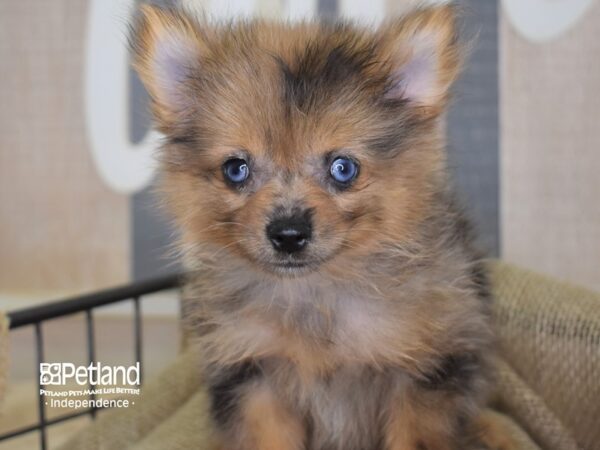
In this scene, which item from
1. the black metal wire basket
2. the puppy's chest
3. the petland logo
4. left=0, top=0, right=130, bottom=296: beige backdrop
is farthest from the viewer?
left=0, top=0, right=130, bottom=296: beige backdrop

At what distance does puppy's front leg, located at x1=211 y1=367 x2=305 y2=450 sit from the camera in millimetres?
1507

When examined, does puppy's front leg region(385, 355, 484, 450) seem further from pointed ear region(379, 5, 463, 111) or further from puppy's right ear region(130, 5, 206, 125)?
puppy's right ear region(130, 5, 206, 125)

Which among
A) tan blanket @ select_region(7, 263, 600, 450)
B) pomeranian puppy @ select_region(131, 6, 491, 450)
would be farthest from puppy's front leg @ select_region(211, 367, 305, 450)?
tan blanket @ select_region(7, 263, 600, 450)

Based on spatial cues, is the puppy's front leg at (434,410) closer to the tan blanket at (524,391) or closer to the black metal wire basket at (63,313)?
the tan blanket at (524,391)

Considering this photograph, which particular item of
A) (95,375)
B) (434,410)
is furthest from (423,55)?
(95,375)

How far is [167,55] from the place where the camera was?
154 centimetres

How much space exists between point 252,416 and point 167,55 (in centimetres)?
68

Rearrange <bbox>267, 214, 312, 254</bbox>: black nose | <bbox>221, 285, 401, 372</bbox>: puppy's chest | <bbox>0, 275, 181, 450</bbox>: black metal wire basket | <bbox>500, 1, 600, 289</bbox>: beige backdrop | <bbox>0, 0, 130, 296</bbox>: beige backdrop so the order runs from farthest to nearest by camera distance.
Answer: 1. <bbox>0, 0, 130, 296</bbox>: beige backdrop
2. <bbox>500, 1, 600, 289</bbox>: beige backdrop
3. <bbox>0, 275, 181, 450</bbox>: black metal wire basket
4. <bbox>221, 285, 401, 372</bbox>: puppy's chest
5. <bbox>267, 214, 312, 254</bbox>: black nose

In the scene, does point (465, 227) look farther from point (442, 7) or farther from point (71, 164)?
point (71, 164)

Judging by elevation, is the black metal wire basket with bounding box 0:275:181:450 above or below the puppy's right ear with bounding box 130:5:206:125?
below

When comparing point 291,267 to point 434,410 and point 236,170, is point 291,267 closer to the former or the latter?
point 236,170

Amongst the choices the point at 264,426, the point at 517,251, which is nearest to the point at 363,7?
the point at 517,251

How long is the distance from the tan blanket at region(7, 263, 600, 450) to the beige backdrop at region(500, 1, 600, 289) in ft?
2.26

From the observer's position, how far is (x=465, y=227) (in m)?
1.71
